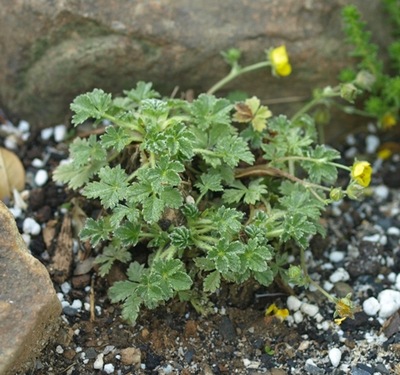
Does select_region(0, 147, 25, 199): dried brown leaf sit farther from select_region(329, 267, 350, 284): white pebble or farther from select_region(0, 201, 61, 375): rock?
select_region(329, 267, 350, 284): white pebble

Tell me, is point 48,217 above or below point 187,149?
below

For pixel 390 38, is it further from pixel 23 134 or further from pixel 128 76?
pixel 23 134

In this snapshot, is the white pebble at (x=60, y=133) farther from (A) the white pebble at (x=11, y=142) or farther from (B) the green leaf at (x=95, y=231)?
(B) the green leaf at (x=95, y=231)

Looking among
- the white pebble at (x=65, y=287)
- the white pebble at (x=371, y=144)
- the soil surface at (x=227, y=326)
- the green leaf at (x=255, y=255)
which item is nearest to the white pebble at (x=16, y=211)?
the soil surface at (x=227, y=326)

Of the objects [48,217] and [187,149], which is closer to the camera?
[187,149]

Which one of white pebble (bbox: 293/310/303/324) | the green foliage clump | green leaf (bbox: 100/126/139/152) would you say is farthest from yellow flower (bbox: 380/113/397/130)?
green leaf (bbox: 100/126/139/152)

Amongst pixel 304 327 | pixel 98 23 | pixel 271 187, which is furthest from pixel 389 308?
pixel 98 23

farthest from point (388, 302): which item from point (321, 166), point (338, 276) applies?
point (321, 166)
